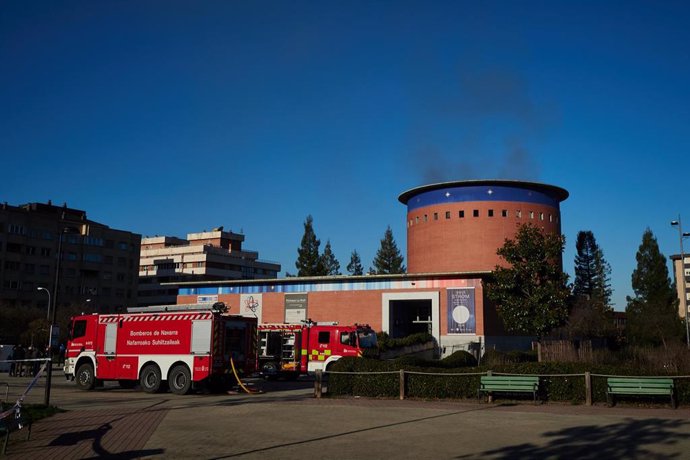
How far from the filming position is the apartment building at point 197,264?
4719 inches

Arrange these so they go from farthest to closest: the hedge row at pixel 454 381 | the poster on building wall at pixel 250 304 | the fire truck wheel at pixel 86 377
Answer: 1. the poster on building wall at pixel 250 304
2. the fire truck wheel at pixel 86 377
3. the hedge row at pixel 454 381

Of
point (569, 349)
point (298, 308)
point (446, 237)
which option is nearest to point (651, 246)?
point (446, 237)

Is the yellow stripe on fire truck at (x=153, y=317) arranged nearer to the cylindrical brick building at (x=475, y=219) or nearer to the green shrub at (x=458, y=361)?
the green shrub at (x=458, y=361)

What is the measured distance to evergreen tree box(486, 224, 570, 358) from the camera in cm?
3450

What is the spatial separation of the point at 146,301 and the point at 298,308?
7728cm

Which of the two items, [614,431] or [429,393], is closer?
[614,431]

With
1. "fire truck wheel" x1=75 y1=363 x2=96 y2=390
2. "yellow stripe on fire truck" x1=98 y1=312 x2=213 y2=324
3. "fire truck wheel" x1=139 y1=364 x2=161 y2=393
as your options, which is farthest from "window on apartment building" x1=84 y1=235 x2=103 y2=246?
"fire truck wheel" x1=139 y1=364 x2=161 y2=393

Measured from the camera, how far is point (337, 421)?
49.8 feet

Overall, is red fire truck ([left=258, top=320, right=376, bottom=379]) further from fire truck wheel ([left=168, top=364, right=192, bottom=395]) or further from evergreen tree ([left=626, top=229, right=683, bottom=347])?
evergreen tree ([left=626, top=229, right=683, bottom=347])

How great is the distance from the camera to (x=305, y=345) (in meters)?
30.2

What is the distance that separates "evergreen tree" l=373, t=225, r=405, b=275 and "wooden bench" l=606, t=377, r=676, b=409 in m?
79.0

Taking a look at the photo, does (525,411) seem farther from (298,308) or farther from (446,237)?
(446,237)

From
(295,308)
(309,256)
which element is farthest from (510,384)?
(309,256)

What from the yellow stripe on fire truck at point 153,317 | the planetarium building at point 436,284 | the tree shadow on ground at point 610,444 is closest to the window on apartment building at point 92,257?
the planetarium building at point 436,284
